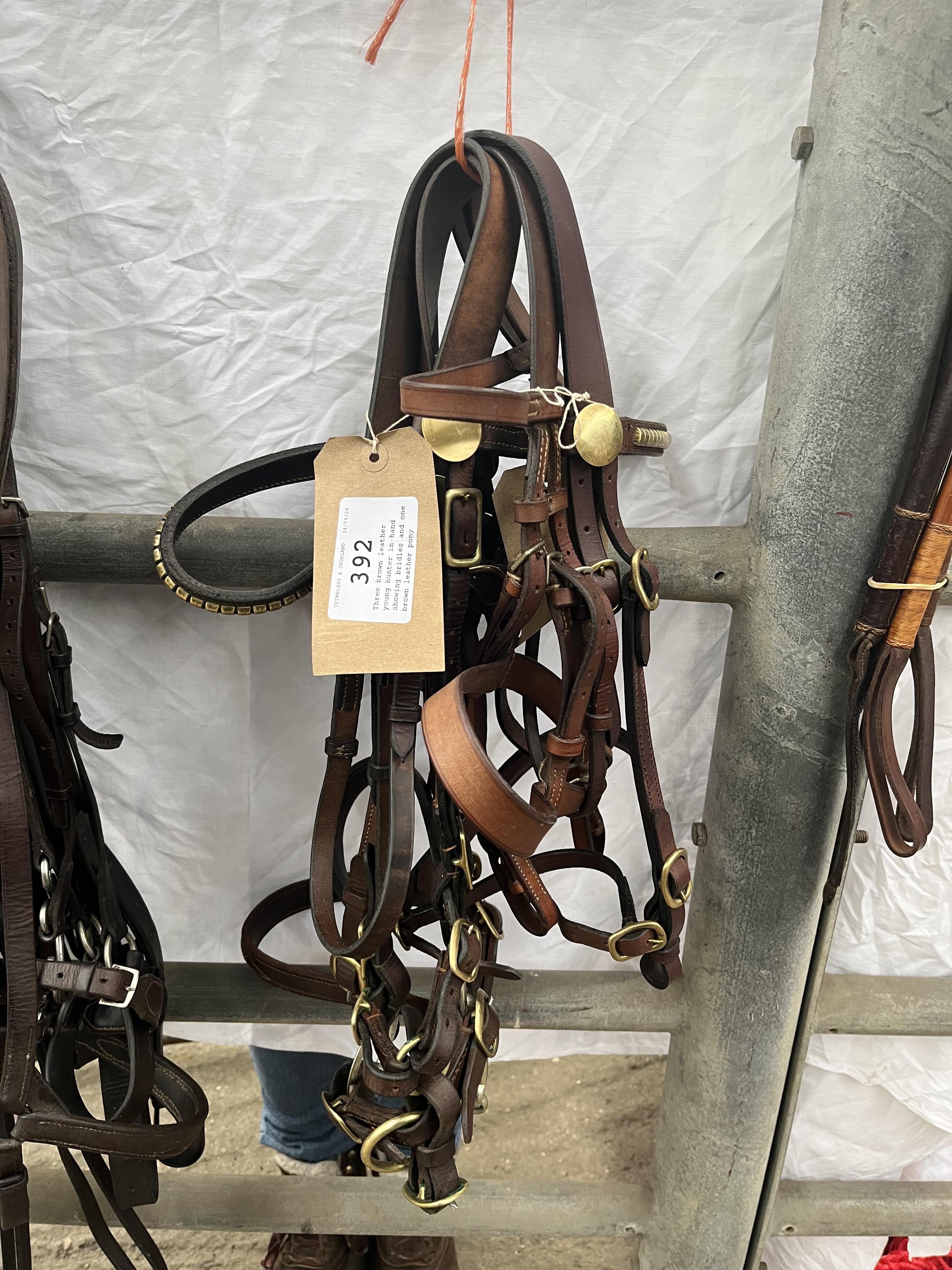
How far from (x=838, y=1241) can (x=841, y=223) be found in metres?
1.29

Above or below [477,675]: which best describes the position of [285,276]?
above

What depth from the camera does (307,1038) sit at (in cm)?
107

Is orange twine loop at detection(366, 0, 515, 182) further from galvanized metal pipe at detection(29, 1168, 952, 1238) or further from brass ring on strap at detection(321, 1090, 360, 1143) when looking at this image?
galvanized metal pipe at detection(29, 1168, 952, 1238)

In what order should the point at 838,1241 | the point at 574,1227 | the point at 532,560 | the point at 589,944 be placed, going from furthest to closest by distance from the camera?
the point at 838,1241 < the point at 574,1227 < the point at 589,944 < the point at 532,560

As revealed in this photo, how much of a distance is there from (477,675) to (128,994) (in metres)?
0.39

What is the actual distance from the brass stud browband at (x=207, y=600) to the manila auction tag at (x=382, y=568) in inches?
2.2

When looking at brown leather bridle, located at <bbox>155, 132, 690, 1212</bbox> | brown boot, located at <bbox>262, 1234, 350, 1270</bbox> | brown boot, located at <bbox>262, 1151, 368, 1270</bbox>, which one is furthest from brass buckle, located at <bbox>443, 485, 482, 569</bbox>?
brown boot, located at <bbox>262, 1234, 350, 1270</bbox>

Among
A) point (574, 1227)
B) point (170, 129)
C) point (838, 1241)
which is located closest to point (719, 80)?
point (170, 129)

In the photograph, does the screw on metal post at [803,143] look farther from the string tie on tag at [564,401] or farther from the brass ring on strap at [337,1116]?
the brass ring on strap at [337,1116]

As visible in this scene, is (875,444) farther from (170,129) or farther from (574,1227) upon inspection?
(574,1227)

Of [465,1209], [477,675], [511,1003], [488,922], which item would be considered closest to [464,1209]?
[465,1209]

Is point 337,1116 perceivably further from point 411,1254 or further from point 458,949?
point 411,1254

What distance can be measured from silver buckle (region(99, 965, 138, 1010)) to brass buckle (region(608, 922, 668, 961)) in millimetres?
391

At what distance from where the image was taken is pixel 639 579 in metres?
0.67
